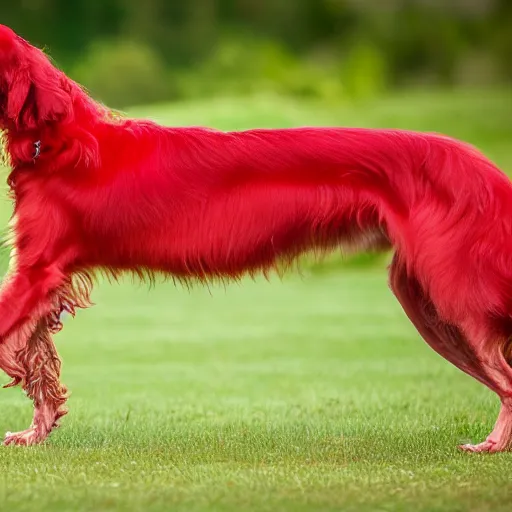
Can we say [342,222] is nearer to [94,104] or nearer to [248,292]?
[94,104]

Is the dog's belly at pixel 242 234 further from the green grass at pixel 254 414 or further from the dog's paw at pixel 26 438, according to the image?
the dog's paw at pixel 26 438

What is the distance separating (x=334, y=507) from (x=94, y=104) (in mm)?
2054

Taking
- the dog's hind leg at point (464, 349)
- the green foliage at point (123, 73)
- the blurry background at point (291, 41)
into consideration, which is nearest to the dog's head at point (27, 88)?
the dog's hind leg at point (464, 349)

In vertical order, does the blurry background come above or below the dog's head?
below

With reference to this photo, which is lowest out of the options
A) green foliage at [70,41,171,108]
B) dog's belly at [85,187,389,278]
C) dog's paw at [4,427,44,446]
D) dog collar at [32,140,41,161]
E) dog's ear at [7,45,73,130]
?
green foliage at [70,41,171,108]

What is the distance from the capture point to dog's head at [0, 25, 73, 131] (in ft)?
14.6

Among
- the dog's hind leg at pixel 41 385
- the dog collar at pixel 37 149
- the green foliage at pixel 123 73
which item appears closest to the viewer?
the dog collar at pixel 37 149

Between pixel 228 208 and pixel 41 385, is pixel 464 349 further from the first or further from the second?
pixel 41 385

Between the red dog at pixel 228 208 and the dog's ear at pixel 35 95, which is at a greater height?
the dog's ear at pixel 35 95

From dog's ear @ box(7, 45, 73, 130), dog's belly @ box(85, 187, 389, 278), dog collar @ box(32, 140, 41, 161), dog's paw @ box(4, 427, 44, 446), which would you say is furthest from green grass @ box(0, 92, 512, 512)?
dog's ear @ box(7, 45, 73, 130)

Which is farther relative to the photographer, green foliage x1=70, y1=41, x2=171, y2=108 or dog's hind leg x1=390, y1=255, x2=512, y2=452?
green foliage x1=70, y1=41, x2=171, y2=108

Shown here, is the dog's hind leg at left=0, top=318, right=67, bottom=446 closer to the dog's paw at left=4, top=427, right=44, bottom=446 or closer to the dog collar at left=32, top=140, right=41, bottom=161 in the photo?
the dog's paw at left=4, top=427, right=44, bottom=446

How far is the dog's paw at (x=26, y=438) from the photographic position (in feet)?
15.6

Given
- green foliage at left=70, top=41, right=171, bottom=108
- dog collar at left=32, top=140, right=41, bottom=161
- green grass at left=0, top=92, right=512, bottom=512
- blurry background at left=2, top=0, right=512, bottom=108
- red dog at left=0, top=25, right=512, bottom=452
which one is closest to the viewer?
green grass at left=0, top=92, right=512, bottom=512
